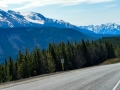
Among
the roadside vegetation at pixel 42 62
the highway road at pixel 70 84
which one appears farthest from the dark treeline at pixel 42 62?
the highway road at pixel 70 84

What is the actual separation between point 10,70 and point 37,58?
9.86m

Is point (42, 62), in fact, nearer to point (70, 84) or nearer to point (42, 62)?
point (42, 62)

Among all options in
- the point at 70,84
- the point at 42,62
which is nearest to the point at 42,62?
the point at 42,62

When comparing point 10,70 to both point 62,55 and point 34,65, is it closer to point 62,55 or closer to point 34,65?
point 34,65

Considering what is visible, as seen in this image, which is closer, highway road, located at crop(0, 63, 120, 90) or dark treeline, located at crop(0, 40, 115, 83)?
highway road, located at crop(0, 63, 120, 90)

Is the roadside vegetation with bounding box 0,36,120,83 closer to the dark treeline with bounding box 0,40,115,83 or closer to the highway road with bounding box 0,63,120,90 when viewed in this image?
the dark treeline with bounding box 0,40,115,83

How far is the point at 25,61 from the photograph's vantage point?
3713 inches

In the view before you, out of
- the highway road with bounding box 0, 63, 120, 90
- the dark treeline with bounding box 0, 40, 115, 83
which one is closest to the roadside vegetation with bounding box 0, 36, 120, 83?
the dark treeline with bounding box 0, 40, 115, 83

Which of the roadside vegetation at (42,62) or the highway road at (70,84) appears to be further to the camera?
the roadside vegetation at (42,62)

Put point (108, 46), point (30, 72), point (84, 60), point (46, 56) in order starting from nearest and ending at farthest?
point (30, 72)
point (46, 56)
point (84, 60)
point (108, 46)

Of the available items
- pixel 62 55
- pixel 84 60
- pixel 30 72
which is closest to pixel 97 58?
pixel 84 60

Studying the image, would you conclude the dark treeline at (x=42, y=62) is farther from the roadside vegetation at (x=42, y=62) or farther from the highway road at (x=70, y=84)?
the highway road at (x=70, y=84)

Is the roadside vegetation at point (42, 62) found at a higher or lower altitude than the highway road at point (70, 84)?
lower

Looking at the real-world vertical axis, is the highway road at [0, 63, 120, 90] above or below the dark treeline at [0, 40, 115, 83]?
above
